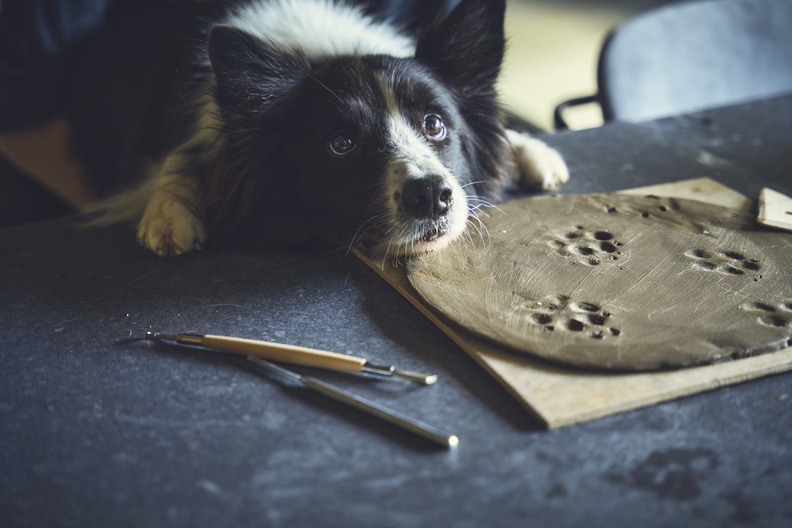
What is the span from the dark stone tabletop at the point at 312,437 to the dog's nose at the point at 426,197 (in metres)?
0.21

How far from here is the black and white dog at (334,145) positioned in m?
1.36

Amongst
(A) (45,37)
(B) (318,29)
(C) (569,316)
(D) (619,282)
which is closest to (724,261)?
(D) (619,282)

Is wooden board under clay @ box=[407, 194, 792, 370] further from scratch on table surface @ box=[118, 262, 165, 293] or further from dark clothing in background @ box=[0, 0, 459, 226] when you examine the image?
dark clothing in background @ box=[0, 0, 459, 226]

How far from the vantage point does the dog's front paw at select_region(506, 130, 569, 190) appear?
1646 mm

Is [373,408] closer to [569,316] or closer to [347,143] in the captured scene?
[569,316]

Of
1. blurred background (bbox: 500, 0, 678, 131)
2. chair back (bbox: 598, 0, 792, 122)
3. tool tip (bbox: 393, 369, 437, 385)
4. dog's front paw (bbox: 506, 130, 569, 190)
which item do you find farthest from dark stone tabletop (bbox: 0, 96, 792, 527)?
blurred background (bbox: 500, 0, 678, 131)

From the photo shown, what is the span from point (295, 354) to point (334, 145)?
630 mm

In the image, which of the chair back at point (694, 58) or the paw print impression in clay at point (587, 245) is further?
the chair back at point (694, 58)

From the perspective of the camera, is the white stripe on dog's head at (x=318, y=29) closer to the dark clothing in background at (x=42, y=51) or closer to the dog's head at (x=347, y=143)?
the dog's head at (x=347, y=143)

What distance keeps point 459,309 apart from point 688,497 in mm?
433

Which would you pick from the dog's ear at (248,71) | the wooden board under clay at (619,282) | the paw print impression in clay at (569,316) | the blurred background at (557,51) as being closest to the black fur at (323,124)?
the dog's ear at (248,71)

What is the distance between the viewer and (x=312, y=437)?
0.81m

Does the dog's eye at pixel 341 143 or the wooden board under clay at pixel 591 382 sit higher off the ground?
the dog's eye at pixel 341 143

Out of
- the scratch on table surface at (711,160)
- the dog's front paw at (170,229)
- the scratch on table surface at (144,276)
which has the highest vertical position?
the scratch on table surface at (711,160)
